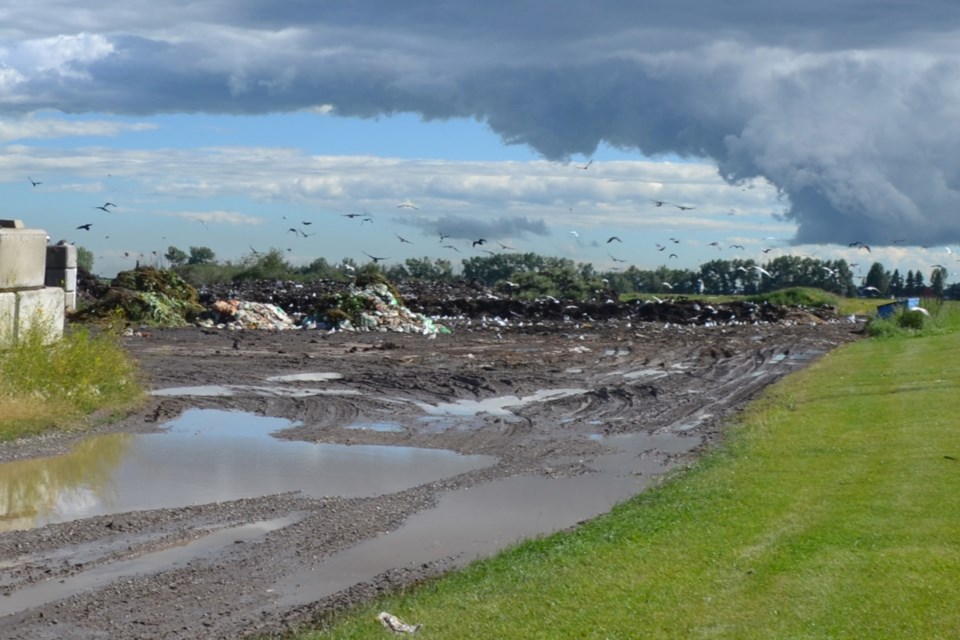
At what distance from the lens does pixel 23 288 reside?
20906 millimetres

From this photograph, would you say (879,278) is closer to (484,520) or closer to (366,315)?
(366,315)

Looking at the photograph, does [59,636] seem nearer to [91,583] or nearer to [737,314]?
[91,583]

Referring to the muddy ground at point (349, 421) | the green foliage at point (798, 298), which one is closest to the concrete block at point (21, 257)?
the muddy ground at point (349, 421)

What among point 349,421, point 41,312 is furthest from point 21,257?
point 349,421

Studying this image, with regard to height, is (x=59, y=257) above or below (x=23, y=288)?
below

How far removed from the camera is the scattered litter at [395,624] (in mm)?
8062

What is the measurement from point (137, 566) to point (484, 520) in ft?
13.1

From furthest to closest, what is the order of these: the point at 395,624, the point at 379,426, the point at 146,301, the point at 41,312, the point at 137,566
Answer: the point at 146,301 < the point at 379,426 < the point at 41,312 < the point at 137,566 < the point at 395,624

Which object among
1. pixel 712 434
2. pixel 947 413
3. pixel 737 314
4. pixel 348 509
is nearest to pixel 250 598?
pixel 348 509

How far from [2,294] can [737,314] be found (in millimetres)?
44260

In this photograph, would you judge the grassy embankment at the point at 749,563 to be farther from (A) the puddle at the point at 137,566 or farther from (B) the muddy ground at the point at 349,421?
(A) the puddle at the point at 137,566

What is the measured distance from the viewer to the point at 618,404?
79.0 feet

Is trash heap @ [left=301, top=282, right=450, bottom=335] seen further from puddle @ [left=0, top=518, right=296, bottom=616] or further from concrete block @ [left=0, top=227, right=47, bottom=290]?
puddle @ [left=0, top=518, right=296, bottom=616]

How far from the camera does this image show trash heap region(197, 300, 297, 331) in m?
43.3
